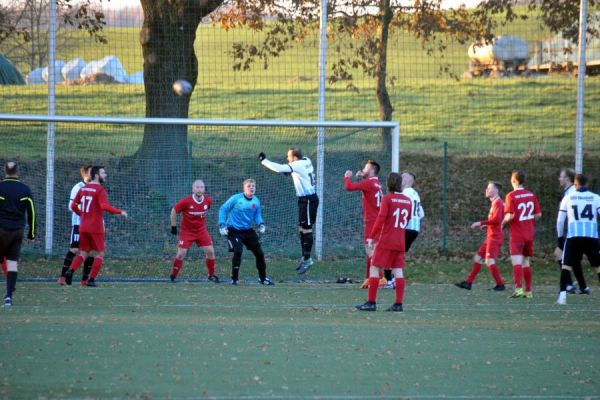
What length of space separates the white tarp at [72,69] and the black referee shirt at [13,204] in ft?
24.2

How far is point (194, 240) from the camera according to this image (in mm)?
14766

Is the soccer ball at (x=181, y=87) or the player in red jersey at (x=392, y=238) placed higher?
the soccer ball at (x=181, y=87)

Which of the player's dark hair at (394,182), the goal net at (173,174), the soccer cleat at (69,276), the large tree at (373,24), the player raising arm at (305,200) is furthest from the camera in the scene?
the large tree at (373,24)

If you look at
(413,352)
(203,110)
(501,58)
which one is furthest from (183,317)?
(501,58)

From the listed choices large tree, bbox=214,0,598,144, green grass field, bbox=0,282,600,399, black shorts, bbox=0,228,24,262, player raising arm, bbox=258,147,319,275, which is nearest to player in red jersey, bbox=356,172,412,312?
green grass field, bbox=0,282,600,399

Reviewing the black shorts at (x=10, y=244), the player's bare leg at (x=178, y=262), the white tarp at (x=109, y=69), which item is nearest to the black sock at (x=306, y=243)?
the player's bare leg at (x=178, y=262)

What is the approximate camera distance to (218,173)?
16953 millimetres

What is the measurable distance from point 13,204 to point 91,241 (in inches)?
89.6

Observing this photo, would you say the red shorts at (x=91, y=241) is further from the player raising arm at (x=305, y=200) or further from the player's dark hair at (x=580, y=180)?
the player's dark hair at (x=580, y=180)

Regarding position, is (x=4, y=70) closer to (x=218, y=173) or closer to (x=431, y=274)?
(x=218, y=173)

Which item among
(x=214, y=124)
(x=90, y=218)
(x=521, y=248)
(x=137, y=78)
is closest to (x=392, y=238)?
(x=521, y=248)

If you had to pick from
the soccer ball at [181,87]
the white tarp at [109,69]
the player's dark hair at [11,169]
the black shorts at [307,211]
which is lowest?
the black shorts at [307,211]

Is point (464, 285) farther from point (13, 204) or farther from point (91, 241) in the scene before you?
point (13, 204)

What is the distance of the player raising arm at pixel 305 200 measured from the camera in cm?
1513
